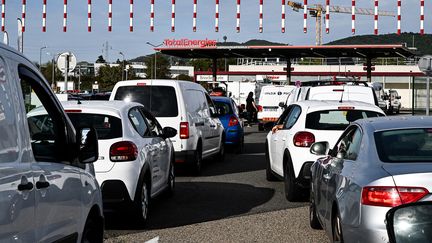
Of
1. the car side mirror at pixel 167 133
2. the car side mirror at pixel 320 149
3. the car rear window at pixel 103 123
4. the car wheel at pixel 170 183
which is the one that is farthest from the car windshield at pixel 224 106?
the car side mirror at pixel 320 149

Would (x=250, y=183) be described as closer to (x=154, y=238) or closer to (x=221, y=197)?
(x=221, y=197)

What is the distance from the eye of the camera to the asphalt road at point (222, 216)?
26.2 ft

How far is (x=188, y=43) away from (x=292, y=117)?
40.8m

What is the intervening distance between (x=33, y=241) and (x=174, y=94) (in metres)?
9.27

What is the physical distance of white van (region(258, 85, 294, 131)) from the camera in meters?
32.5

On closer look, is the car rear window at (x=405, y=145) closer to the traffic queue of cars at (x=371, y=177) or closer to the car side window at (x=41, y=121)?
the traffic queue of cars at (x=371, y=177)

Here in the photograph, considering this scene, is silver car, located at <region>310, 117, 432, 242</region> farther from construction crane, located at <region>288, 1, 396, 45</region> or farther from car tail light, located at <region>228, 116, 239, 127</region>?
construction crane, located at <region>288, 1, 396, 45</region>

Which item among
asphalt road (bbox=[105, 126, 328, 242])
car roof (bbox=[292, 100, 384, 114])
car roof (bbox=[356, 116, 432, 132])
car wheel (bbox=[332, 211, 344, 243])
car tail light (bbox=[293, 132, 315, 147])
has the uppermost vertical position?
car roof (bbox=[292, 100, 384, 114])

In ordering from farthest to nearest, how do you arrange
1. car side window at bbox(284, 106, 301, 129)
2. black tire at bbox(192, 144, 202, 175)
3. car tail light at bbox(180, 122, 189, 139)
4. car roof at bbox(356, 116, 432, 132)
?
black tire at bbox(192, 144, 202, 175) < car tail light at bbox(180, 122, 189, 139) < car side window at bbox(284, 106, 301, 129) < car roof at bbox(356, 116, 432, 132)

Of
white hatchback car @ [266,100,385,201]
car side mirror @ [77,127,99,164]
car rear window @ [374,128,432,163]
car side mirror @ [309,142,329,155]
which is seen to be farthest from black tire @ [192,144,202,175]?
car side mirror @ [77,127,99,164]

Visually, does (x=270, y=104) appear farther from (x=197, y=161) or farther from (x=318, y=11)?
(x=318, y=11)

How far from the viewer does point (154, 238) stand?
25.6 ft

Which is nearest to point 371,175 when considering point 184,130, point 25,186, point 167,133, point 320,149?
point 320,149

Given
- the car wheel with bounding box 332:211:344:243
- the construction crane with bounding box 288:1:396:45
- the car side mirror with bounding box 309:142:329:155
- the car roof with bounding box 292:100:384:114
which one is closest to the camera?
the car wheel with bounding box 332:211:344:243
